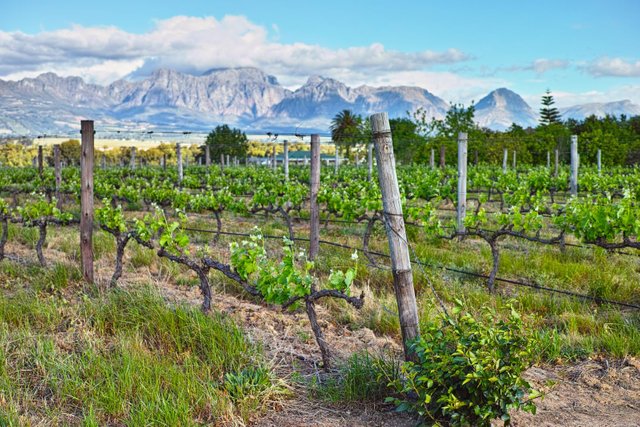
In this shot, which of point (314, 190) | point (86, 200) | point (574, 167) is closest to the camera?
point (86, 200)

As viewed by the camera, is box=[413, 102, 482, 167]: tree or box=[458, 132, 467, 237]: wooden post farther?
box=[413, 102, 482, 167]: tree

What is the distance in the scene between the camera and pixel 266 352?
15.4ft

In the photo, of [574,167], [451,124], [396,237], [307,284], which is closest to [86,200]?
[307,284]

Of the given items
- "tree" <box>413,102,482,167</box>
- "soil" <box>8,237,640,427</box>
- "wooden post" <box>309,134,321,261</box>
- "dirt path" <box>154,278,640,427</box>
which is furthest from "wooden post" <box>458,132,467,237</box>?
"tree" <box>413,102,482,167</box>

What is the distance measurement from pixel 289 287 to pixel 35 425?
1.85 metres

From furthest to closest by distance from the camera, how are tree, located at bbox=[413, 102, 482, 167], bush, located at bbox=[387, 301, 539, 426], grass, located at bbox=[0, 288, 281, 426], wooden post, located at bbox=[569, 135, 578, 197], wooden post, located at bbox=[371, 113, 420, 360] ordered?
tree, located at bbox=[413, 102, 482, 167]
wooden post, located at bbox=[569, 135, 578, 197]
wooden post, located at bbox=[371, 113, 420, 360]
grass, located at bbox=[0, 288, 281, 426]
bush, located at bbox=[387, 301, 539, 426]

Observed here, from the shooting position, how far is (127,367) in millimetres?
4004

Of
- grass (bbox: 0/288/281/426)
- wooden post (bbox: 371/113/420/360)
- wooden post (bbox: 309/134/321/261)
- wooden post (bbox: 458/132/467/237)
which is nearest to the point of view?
grass (bbox: 0/288/281/426)

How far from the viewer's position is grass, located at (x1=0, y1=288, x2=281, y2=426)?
146 inches

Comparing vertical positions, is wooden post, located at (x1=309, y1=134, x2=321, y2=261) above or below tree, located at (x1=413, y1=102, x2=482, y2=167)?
below

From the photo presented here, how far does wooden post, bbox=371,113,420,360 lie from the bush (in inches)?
10.1

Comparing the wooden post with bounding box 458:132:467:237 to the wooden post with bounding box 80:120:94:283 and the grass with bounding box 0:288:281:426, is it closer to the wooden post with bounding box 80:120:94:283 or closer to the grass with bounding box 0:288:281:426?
the grass with bounding box 0:288:281:426

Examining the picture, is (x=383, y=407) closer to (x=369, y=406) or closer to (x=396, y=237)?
(x=369, y=406)

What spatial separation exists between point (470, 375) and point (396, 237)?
43.3 inches
